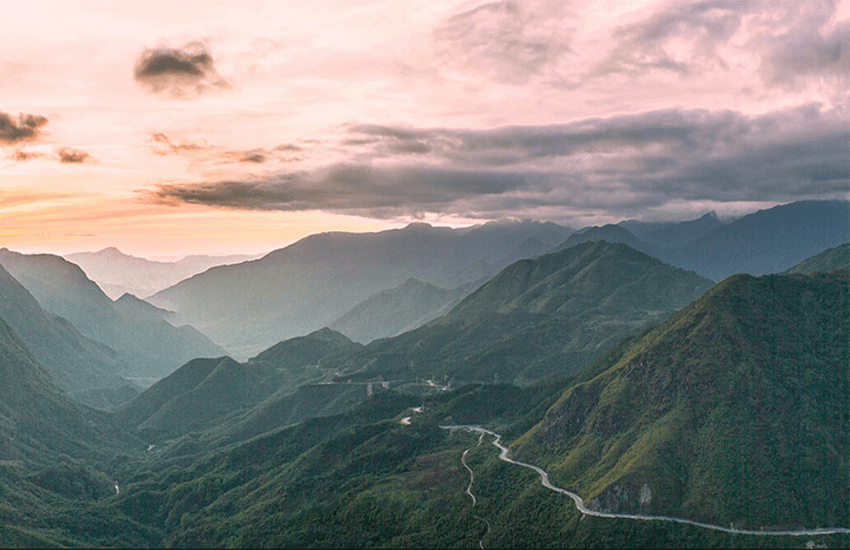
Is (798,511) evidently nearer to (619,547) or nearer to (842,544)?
(842,544)

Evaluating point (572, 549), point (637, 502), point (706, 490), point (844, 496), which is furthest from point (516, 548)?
point (844, 496)

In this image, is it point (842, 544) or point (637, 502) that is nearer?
point (842, 544)

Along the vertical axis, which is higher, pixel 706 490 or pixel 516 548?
pixel 706 490


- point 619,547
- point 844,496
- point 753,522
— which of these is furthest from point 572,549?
point 844,496

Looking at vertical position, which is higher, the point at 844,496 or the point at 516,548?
the point at 844,496

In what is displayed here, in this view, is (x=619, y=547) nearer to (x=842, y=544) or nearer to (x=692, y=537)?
(x=692, y=537)

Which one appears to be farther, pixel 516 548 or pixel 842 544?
pixel 516 548

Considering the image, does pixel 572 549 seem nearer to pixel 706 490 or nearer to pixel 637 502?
pixel 637 502

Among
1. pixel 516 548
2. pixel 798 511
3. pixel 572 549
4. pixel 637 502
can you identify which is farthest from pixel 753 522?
pixel 516 548
